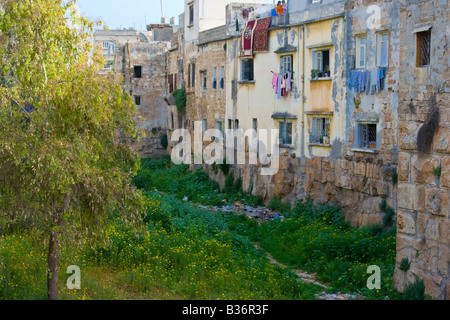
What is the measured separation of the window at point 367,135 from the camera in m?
17.2

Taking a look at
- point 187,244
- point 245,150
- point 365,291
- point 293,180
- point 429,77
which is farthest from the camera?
point 245,150

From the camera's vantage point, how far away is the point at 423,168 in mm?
10773

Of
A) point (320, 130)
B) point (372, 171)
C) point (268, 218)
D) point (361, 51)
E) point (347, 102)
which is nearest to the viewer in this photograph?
point (372, 171)

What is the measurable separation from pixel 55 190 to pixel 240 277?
481cm

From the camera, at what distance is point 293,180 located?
21.1 meters

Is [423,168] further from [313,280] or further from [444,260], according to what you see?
[313,280]

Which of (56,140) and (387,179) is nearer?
(56,140)

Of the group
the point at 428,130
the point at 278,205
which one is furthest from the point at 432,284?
the point at 278,205

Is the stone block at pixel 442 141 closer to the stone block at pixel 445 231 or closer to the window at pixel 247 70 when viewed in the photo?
the stone block at pixel 445 231

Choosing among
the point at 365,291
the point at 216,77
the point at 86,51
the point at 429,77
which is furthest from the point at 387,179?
the point at 216,77

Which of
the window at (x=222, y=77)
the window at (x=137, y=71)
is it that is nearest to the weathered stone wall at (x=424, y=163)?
the window at (x=222, y=77)

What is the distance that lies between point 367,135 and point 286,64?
5506 mm

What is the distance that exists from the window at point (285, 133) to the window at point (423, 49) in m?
10.4
